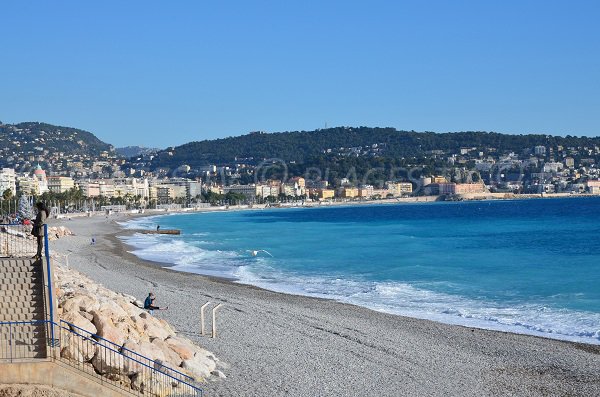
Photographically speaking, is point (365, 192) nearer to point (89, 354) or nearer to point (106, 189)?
point (106, 189)

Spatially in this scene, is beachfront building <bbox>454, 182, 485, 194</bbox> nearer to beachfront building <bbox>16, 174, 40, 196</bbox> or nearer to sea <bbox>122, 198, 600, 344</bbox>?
beachfront building <bbox>16, 174, 40, 196</bbox>

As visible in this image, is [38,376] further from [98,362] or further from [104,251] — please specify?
[104,251]

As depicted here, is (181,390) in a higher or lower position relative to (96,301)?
lower

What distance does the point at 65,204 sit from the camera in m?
106

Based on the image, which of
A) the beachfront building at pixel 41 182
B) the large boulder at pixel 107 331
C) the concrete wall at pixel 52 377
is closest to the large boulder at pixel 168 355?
the large boulder at pixel 107 331

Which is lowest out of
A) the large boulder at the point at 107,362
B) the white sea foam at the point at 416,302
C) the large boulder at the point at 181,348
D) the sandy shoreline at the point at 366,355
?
the white sea foam at the point at 416,302

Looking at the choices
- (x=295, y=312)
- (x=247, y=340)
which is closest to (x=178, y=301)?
(x=295, y=312)

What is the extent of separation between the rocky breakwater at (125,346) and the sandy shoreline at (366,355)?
1.86 feet

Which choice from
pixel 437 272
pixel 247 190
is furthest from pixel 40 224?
pixel 247 190

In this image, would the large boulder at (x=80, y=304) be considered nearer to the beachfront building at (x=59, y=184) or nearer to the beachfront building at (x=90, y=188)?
the beachfront building at (x=59, y=184)

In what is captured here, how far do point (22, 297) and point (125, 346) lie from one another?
60.6 inches

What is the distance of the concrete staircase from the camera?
30.1 feet

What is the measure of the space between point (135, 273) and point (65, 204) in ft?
275

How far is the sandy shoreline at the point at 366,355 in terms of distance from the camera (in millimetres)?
11156
